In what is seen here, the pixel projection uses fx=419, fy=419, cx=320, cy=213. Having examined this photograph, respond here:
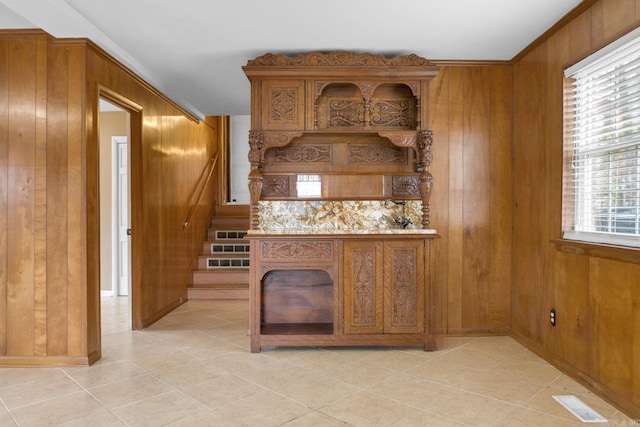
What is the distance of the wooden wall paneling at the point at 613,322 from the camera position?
244cm

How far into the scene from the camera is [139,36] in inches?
134

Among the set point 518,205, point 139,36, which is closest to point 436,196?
point 518,205

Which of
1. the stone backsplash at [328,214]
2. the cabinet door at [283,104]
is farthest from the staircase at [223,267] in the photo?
the cabinet door at [283,104]

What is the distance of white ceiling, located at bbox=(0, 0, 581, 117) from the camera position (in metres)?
2.87

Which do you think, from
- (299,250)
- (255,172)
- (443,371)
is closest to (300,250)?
(299,250)

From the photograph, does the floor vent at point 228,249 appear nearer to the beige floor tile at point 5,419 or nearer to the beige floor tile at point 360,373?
the beige floor tile at point 360,373

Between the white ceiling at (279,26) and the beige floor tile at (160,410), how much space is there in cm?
261

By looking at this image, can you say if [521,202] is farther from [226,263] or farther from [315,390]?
[226,263]

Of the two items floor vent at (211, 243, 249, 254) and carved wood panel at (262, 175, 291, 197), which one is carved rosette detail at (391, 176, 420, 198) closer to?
carved wood panel at (262, 175, 291, 197)

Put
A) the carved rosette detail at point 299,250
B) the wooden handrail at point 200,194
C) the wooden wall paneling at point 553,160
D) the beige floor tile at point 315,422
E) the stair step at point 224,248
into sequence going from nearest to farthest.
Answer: the beige floor tile at point 315,422 → the wooden wall paneling at point 553,160 → the carved rosette detail at point 299,250 → the wooden handrail at point 200,194 → the stair step at point 224,248

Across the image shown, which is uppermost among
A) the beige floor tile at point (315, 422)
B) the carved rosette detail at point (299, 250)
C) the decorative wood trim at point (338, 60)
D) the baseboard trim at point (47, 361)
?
the decorative wood trim at point (338, 60)

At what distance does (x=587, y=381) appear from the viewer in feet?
9.18

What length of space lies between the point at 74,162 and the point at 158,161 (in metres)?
1.52

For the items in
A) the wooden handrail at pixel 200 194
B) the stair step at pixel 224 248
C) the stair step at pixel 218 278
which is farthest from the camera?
the stair step at pixel 224 248
